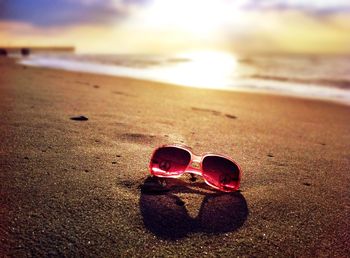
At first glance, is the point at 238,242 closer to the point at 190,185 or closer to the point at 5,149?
the point at 190,185

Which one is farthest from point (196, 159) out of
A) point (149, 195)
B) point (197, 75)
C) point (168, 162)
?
point (197, 75)

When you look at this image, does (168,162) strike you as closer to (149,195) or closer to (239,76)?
(149,195)

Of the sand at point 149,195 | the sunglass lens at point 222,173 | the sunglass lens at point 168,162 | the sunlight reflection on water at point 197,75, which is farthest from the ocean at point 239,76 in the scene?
the sunglass lens at point 168,162

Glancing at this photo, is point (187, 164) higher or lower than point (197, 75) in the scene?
lower

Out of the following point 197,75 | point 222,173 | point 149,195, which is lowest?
point 149,195

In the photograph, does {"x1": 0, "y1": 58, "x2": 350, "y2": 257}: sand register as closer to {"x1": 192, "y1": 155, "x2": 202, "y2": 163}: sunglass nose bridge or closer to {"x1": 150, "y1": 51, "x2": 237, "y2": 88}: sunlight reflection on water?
{"x1": 192, "y1": 155, "x2": 202, "y2": 163}: sunglass nose bridge

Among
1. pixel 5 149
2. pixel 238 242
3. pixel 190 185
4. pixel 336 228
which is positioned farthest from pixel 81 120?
pixel 336 228
